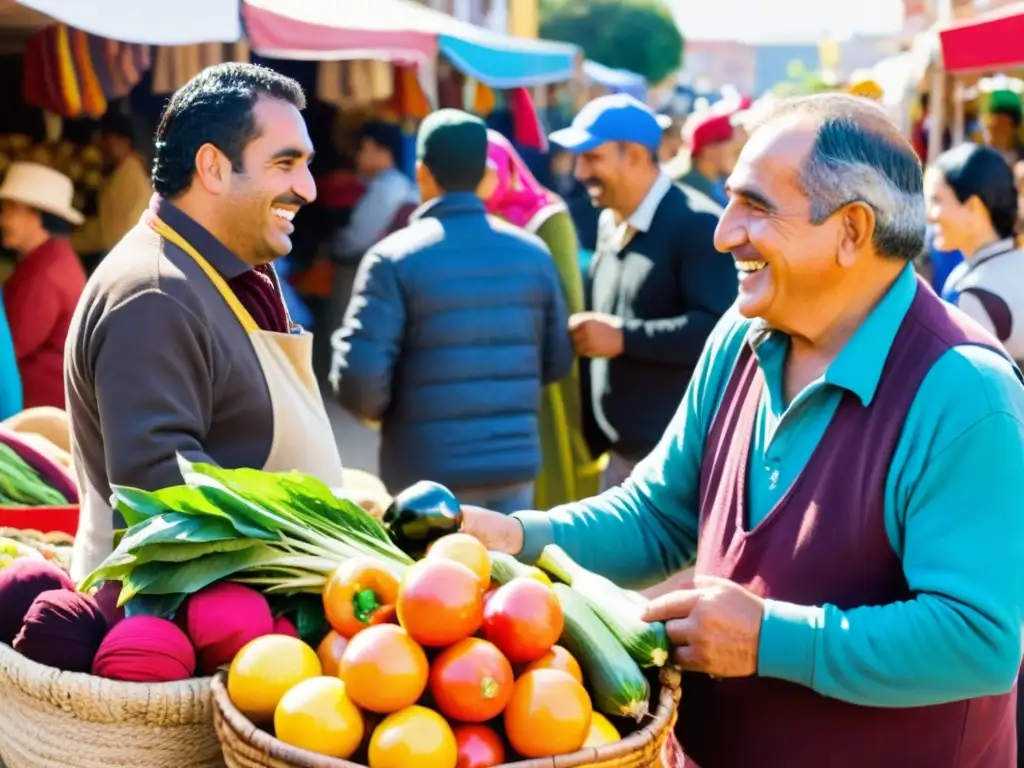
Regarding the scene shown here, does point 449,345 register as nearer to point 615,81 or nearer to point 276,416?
point 276,416

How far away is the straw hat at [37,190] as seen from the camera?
5.77 m

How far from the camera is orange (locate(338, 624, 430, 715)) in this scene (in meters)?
1.58

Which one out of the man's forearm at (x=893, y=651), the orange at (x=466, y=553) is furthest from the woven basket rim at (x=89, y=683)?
the man's forearm at (x=893, y=651)

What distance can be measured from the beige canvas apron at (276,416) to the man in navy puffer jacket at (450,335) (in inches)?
65.2

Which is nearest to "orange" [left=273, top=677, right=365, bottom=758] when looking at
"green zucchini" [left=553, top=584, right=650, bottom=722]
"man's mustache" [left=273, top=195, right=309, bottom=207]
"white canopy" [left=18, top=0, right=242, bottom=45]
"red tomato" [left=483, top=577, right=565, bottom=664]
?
"red tomato" [left=483, top=577, right=565, bottom=664]

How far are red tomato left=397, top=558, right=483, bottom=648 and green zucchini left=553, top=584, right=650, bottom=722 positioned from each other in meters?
0.18

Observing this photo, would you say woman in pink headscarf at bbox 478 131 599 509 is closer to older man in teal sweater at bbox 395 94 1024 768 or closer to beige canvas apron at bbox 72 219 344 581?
beige canvas apron at bbox 72 219 344 581

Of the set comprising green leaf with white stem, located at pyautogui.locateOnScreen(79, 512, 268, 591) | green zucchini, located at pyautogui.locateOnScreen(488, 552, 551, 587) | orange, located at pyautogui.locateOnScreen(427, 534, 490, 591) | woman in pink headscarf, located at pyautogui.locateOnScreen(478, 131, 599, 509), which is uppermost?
green leaf with white stem, located at pyautogui.locateOnScreen(79, 512, 268, 591)

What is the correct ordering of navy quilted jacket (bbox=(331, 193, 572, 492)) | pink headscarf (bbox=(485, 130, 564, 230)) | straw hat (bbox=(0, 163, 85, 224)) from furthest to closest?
straw hat (bbox=(0, 163, 85, 224)) → pink headscarf (bbox=(485, 130, 564, 230)) → navy quilted jacket (bbox=(331, 193, 572, 492))

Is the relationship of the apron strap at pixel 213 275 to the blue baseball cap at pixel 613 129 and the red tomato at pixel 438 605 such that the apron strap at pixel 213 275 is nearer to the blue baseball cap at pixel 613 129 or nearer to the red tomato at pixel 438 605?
the red tomato at pixel 438 605

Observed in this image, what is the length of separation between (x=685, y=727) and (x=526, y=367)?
2.49m

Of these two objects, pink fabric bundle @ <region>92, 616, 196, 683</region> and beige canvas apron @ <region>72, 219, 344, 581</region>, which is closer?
pink fabric bundle @ <region>92, 616, 196, 683</region>

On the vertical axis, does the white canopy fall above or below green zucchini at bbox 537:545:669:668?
above

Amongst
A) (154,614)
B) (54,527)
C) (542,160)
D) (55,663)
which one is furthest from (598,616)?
(542,160)
